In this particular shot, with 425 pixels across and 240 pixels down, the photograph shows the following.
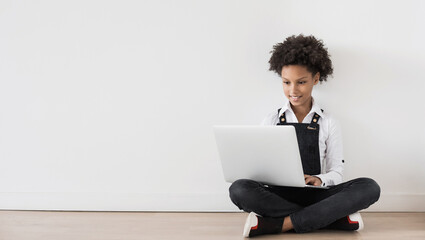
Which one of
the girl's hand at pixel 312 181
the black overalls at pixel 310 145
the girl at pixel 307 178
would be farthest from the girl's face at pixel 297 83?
the girl's hand at pixel 312 181

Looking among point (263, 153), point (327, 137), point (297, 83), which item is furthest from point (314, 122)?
point (263, 153)

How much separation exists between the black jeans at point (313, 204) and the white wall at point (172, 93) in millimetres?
348

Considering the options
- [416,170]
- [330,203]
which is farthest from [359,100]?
[330,203]

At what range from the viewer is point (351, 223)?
1606mm

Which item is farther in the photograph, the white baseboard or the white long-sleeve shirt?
the white baseboard

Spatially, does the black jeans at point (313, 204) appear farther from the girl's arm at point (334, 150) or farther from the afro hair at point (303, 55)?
the afro hair at point (303, 55)

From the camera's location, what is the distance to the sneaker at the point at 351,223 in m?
1.60

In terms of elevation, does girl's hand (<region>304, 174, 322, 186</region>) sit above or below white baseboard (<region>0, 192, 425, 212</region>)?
above

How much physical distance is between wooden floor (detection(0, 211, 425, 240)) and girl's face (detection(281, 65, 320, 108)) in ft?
1.77

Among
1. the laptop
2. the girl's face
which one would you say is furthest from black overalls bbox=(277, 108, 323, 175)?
the laptop

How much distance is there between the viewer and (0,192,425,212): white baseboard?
1.98 meters

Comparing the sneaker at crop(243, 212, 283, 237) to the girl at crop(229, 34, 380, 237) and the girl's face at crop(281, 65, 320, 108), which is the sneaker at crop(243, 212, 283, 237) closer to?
the girl at crop(229, 34, 380, 237)

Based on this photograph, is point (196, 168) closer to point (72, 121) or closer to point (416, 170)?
point (72, 121)

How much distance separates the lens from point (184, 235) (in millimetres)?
1595
